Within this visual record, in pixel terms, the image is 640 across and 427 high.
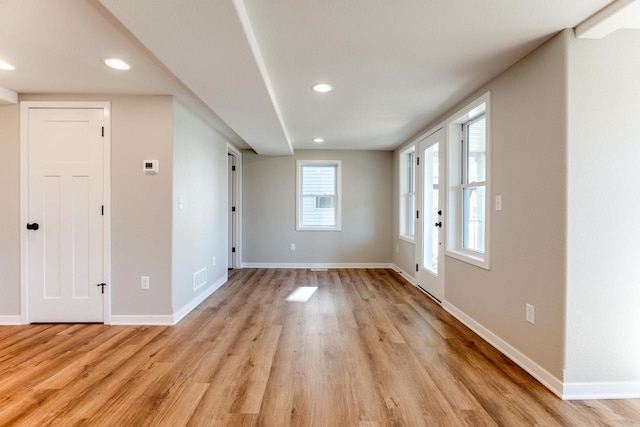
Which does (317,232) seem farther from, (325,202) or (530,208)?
(530,208)

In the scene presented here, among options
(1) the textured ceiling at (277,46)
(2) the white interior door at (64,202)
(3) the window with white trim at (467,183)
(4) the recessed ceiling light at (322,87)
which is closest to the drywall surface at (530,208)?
(1) the textured ceiling at (277,46)

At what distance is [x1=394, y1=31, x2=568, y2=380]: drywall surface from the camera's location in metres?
1.90

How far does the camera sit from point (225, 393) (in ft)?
6.23

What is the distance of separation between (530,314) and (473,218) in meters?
1.25

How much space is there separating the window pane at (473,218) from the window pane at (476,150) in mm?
129

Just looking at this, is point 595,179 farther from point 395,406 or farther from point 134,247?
point 134,247

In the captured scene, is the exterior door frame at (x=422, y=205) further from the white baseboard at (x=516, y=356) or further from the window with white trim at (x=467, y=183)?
the white baseboard at (x=516, y=356)

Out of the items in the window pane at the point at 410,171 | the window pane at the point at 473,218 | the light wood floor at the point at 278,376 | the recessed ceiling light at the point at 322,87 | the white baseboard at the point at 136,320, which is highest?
the recessed ceiling light at the point at 322,87

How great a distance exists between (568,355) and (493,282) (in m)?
0.77

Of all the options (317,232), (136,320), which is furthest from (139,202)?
(317,232)

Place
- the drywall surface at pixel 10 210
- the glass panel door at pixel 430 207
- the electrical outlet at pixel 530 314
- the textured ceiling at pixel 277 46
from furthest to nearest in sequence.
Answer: the glass panel door at pixel 430 207
the drywall surface at pixel 10 210
the electrical outlet at pixel 530 314
the textured ceiling at pixel 277 46

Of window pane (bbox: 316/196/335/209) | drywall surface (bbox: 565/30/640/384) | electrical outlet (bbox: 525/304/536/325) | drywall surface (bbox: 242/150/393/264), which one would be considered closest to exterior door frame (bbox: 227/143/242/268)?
drywall surface (bbox: 242/150/393/264)

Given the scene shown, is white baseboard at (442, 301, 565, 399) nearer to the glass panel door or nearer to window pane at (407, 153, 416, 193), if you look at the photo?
the glass panel door

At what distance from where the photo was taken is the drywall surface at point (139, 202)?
300 centimetres
